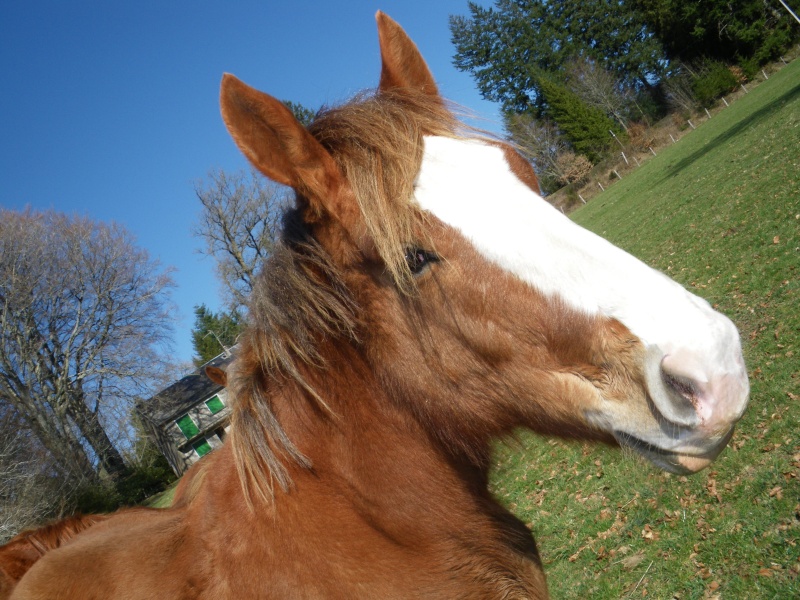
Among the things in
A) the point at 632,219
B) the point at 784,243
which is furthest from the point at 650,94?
the point at 784,243

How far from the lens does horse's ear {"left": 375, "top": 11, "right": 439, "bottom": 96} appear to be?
259 cm

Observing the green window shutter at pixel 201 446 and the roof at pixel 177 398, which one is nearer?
the roof at pixel 177 398

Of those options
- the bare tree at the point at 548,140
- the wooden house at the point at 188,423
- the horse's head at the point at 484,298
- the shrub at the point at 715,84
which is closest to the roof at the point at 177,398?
the wooden house at the point at 188,423

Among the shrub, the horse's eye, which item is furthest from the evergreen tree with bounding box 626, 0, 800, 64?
the horse's eye

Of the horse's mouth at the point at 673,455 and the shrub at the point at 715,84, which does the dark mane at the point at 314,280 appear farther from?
the shrub at the point at 715,84

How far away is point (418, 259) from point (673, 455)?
1.07 meters

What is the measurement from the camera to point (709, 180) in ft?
53.6

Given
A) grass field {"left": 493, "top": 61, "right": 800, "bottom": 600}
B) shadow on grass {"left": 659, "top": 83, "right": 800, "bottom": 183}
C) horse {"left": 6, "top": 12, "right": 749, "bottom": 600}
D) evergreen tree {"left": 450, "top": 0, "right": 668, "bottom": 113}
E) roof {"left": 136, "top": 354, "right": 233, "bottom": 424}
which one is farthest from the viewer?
evergreen tree {"left": 450, "top": 0, "right": 668, "bottom": 113}

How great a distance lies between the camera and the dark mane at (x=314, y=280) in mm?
1864

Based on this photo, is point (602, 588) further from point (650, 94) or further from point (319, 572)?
point (650, 94)

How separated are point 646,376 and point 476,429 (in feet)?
2.22

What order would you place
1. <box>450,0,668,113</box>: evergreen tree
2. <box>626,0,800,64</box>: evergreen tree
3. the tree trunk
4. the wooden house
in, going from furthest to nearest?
<box>450,0,668,113</box>: evergreen tree < <box>626,0,800,64</box>: evergreen tree < the wooden house < the tree trunk

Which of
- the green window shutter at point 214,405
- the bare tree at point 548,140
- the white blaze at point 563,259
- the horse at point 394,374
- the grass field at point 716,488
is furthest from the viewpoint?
the bare tree at point 548,140

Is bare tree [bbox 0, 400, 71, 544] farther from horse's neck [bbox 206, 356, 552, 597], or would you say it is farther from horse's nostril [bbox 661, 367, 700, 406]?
horse's nostril [bbox 661, 367, 700, 406]
